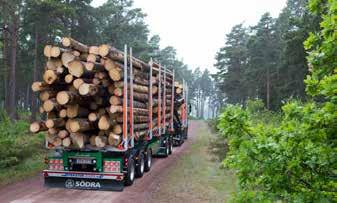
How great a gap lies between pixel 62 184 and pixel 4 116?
50.5ft

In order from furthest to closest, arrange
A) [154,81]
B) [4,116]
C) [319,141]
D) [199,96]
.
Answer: [199,96]
[4,116]
[154,81]
[319,141]

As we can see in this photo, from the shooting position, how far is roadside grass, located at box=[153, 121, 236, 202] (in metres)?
11.5

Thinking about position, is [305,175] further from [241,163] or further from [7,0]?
[7,0]

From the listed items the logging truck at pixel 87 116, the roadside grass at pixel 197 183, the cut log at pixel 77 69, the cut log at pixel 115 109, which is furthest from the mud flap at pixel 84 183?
the cut log at pixel 77 69

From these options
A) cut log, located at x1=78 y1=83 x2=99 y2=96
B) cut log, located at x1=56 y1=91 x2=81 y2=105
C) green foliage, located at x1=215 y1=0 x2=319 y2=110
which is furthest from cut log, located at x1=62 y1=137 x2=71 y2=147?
green foliage, located at x1=215 y1=0 x2=319 y2=110

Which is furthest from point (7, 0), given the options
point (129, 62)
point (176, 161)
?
point (129, 62)

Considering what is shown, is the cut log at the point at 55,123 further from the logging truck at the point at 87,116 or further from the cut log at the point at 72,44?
the cut log at the point at 72,44

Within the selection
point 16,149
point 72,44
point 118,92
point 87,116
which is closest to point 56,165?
point 87,116

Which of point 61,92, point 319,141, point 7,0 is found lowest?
point 319,141

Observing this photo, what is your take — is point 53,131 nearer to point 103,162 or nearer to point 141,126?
point 103,162

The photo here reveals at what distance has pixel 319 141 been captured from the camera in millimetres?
3719

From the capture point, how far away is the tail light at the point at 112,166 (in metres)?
11.7

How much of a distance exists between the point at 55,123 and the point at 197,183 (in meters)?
4.57

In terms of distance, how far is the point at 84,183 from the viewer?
11.8m
